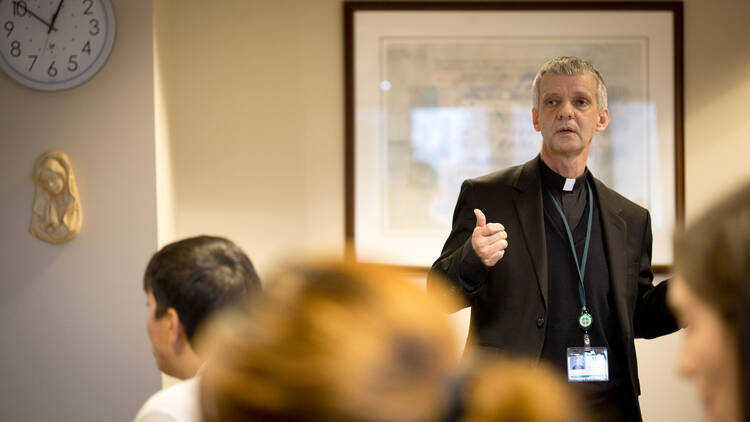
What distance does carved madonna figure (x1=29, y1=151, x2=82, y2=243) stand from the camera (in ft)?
9.90

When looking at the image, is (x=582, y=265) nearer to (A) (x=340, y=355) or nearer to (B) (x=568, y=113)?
(B) (x=568, y=113)

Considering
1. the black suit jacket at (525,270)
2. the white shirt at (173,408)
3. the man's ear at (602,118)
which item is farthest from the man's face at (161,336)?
the man's ear at (602,118)

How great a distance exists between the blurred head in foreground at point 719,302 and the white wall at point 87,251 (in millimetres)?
2666

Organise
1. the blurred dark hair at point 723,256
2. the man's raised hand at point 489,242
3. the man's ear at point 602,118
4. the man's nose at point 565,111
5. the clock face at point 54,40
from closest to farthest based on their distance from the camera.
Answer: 1. the blurred dark hair at point 723,256
2. the man's raised hand at point 489,242
3. the man's nose at point 565,111
4. the man's ear at point 602,118
5. the clock face at point 54,40

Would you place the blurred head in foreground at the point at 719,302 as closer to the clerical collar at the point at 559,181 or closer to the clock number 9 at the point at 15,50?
the clerical collar at the point at 559,181

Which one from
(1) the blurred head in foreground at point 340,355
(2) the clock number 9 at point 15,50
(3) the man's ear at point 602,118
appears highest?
(2) the clock number 9 at point 15,50

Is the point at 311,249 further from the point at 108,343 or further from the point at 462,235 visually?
the point at 108,343

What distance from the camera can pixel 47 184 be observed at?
3.01 metres

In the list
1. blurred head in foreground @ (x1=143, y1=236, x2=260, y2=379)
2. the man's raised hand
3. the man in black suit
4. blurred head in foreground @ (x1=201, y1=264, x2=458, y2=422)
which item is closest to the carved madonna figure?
blurred head in foreground @ (x1=143, y1=236, x2=260, y2=379)

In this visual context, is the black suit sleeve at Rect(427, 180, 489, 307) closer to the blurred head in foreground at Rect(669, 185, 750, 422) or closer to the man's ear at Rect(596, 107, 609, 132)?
the man's ear at Rect(596, 107, 609, 132)

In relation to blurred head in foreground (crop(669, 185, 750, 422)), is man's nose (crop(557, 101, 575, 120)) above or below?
above

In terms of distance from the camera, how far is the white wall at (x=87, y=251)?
3.07 meters

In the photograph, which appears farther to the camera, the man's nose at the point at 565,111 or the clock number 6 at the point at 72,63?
the clock number 6 at the point at 72,63

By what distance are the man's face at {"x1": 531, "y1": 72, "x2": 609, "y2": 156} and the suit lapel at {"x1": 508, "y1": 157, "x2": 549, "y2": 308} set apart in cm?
11
